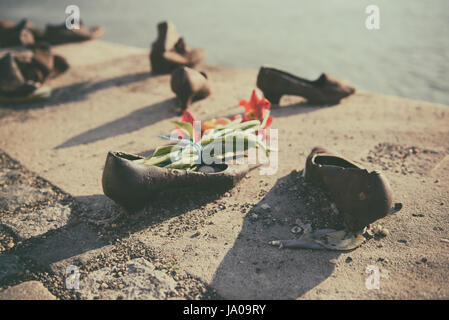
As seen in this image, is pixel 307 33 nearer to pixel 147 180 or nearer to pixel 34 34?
pixel 34 34

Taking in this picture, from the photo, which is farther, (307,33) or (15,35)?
(307,33)

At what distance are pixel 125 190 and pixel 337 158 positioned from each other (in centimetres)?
132

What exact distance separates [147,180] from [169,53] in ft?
9.32

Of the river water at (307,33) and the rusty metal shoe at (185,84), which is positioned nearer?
the rusty metal shoe at (185,84)

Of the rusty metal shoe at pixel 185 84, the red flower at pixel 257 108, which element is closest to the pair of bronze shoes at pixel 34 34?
the rusty metal shoe at pixel 185 84

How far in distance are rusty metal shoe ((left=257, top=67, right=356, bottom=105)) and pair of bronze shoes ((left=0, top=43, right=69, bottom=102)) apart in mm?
2392

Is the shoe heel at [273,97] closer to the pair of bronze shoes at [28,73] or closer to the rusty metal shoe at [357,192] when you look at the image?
the rusty metal shoe at [357,192]

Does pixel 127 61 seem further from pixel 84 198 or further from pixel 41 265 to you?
pixel 41 265

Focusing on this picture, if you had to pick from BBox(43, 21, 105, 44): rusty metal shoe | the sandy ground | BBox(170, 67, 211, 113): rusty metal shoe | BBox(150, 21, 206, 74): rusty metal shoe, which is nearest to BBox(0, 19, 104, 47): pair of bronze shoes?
BBox(43, 21, 105, 44): rusty metal shoe

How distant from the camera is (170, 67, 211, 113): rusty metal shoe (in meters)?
3.81

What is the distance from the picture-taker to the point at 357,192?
7.00 feet

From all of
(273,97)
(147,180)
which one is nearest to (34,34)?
(273,97)

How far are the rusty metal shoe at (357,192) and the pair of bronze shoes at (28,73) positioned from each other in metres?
3.34

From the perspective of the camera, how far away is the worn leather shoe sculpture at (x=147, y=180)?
2.22m
